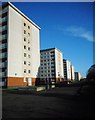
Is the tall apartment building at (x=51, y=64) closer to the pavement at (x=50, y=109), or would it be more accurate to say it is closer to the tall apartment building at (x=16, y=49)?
the tall apartment building at (x=16, y=49)

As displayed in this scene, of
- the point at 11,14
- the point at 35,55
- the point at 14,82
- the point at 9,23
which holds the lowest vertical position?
the point at 14,82

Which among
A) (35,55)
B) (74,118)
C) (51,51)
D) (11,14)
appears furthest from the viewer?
(51,51)

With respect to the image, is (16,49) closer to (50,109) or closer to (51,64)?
(50,109)

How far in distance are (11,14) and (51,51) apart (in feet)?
143

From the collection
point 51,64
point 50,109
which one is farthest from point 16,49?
point 51,64

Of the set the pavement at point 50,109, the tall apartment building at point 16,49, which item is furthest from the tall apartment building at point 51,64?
the pavement at point 50,109

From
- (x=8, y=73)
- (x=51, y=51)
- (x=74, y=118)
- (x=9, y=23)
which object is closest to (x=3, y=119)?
(x=74, y=118)

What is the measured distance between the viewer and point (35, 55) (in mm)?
47250

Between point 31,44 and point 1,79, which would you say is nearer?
point 1,79

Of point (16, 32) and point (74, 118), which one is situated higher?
point (16, 32)

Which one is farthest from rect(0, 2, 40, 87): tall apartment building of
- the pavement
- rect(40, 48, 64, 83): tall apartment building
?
rect(40, 48, 64, 83): tall apartment building

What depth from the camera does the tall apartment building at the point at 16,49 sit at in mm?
35406

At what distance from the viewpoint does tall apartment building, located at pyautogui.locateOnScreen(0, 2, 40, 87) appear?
3541 cm

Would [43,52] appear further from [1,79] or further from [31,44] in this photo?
[1,79]
